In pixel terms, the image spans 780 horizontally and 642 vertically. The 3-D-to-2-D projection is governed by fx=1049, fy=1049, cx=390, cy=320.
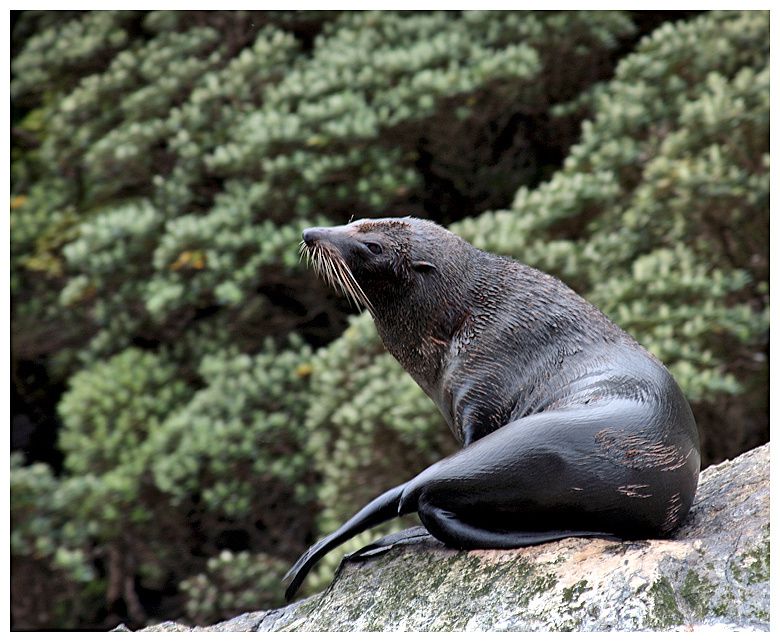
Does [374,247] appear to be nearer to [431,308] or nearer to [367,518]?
[431,308]

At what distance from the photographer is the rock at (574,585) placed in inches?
104

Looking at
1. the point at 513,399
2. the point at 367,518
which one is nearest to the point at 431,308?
the point at 513,399

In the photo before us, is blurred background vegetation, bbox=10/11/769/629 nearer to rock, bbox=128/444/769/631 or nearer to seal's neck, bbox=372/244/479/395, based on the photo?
seal's neck, bbox=372/244/479/395

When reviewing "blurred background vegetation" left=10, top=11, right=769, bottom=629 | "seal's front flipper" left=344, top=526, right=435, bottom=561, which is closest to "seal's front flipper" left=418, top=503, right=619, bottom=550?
"seal's front flipper" left=344, top=526, right=435, bottom=561

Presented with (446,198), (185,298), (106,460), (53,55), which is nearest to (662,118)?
(446,198)

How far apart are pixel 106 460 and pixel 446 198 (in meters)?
Result: 2.81

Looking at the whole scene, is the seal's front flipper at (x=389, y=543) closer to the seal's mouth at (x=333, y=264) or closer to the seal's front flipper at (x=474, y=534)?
the seal's front flipper at (x=474, y=534)

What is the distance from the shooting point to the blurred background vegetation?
541 cm

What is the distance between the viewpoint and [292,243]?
243 inches

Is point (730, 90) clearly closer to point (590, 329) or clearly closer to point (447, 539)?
point (590, 329)

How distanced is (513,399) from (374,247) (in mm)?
628

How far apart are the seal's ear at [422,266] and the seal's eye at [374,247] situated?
11 cm

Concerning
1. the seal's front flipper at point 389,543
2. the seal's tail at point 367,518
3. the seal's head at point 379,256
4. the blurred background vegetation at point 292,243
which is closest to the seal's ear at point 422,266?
the seal's head at point 379,256

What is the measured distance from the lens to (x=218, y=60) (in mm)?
7262
